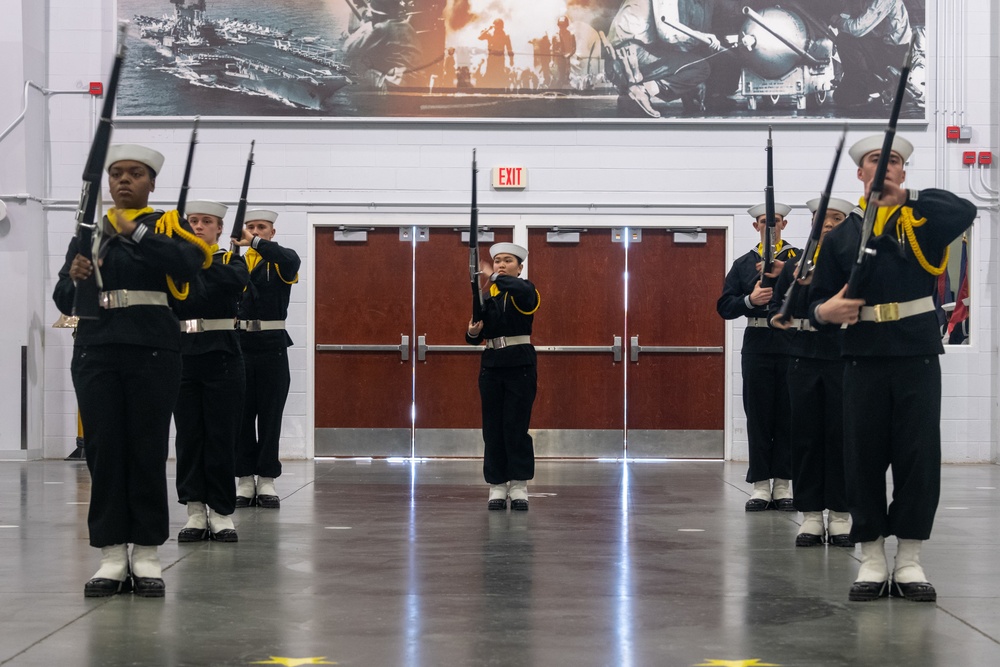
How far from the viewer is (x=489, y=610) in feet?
16.0

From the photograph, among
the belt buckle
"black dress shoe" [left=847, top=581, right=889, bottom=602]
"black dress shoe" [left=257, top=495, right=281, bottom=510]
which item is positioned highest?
the belt buckle

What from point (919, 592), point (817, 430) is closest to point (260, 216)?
point (817, 430)

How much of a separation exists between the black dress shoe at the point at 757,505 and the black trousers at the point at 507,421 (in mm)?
1455

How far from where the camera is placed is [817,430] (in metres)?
6.65

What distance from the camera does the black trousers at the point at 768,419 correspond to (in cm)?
819

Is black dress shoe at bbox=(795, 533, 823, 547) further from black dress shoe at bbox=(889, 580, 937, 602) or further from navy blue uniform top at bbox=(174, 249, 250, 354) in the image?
navy blue uniform top at bbox=(174, 249, 250, 354)

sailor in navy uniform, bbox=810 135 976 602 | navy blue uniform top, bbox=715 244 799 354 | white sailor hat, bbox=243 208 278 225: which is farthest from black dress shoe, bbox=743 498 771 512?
white sailor hat, bbox=243 208 278 225

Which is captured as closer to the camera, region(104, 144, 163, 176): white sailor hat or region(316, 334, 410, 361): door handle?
region(104, 144, 163, 176): white sailor hat

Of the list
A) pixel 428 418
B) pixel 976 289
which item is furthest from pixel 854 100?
pixel 428 418

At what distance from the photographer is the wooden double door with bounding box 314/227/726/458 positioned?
12.4 metres

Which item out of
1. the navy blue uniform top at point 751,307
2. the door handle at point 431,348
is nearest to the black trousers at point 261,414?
the navy blue uniform top at point 751,307

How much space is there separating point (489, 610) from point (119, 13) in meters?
9.35

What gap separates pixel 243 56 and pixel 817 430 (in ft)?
25.6

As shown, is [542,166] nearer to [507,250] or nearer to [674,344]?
[674,344]
